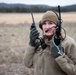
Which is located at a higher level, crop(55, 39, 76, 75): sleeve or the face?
the face

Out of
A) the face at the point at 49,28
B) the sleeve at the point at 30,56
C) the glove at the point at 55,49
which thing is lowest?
the sleeve at the point at 30,56

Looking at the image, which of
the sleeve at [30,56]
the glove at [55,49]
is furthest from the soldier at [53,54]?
the sleeve at [30,56]

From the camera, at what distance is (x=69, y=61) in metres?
3.52

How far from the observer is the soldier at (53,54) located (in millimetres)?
3479

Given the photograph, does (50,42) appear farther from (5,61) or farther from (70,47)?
(5,61)

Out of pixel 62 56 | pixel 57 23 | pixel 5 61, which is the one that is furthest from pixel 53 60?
pixel 5 61

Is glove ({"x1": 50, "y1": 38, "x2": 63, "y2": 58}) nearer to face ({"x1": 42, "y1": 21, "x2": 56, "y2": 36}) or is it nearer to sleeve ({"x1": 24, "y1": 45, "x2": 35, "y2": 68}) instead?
face ({"x1": 42, "y1": 21, "x2": 56, "y2": 36})

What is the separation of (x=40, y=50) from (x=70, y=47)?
346 millimetres

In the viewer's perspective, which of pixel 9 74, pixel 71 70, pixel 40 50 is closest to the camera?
Answer: pixel 71 70

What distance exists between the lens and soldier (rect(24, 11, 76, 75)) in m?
3.48

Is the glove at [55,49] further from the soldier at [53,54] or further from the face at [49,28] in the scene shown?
→ the face at [49,28]

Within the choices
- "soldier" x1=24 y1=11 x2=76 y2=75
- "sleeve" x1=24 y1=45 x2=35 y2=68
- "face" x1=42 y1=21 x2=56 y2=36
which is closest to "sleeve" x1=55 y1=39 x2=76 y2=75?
"soldier" x1=24 y1=11 x2=76 y2=75

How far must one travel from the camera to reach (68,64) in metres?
3.50

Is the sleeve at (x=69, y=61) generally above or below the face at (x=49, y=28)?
below
